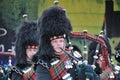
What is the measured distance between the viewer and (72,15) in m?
14.3

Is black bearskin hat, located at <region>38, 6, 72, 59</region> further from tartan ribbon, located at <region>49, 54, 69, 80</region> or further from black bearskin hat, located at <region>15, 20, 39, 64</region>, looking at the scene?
black bearskin hat, located at <region>15, 20, 39, 64</region>

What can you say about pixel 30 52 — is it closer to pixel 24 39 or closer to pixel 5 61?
pixel 24 39

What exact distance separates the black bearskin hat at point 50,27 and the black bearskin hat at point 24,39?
1.46m

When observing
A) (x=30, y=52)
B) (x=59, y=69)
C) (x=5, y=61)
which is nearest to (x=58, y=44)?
(x=59, y=69)

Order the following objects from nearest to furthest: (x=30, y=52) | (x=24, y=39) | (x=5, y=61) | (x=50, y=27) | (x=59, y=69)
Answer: (x=59, y=69)
(x=50, y=27)
(x=30, y=52)
(x=24, y=39)
(x=5, y=61)

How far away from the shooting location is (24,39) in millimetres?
7551

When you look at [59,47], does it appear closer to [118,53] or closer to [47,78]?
[47,78]

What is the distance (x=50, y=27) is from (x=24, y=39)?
1.84 metres

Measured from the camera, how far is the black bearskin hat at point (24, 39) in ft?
24.3

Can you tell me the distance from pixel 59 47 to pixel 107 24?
29.7 ft

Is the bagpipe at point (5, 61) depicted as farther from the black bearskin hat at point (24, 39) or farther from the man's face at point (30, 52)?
the man's face at point (30, 52)

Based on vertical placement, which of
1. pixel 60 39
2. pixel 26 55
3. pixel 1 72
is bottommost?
pixel 1 72

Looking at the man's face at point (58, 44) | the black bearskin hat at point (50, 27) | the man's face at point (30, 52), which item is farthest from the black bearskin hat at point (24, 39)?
the man's face at point (58, 44)

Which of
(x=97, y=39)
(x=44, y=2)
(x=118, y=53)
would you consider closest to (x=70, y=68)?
(x=97, y=39)
